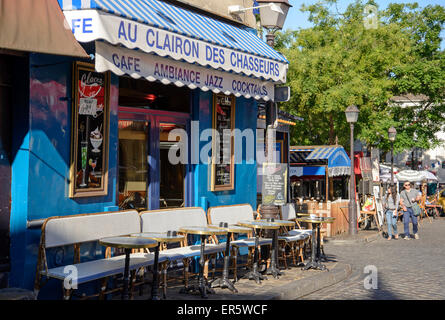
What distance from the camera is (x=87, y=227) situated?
21.4ft

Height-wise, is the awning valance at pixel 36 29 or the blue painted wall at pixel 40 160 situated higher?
the awning valance at pixel 36 29

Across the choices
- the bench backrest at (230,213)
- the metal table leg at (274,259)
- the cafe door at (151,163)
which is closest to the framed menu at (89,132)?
the cafe door at (151,163)

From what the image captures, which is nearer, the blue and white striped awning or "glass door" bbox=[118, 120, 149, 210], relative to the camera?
the blue and white striped awning

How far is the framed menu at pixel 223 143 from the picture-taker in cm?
923

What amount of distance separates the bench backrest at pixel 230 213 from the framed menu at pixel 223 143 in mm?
379

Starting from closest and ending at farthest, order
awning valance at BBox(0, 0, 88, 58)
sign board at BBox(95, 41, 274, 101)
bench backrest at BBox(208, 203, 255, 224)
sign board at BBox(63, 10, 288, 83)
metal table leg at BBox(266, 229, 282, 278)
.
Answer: awning valance at BBox(0, 0, 88, 58)
sign board at BBox(63, 10, 288, 83)
sign board at BBox(95, 41, 274, 101)
metal table leg at BBox(266, 229, 282, 278)
bench backrest at BBox(208, 203, 255, 224)

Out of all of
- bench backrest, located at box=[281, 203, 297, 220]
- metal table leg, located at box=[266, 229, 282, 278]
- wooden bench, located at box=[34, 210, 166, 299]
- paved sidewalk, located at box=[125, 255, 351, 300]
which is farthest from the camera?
bench backrest, located at box=[281, 203, 297, 220]

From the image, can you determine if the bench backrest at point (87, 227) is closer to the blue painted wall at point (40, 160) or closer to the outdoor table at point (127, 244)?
the blue painted wall at point (40, 160)

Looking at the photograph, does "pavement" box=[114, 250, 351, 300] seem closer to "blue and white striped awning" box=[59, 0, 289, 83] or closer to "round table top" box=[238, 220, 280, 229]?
"round table top" box=[238, 220, 280, 229]

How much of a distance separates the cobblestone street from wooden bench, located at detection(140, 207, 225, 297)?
160 cm

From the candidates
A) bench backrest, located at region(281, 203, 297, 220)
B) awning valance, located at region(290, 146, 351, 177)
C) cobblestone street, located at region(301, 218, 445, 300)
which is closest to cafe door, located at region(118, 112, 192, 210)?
bench backrest, located at region(281, 203, 297, 220)

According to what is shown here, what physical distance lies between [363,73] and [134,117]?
58.4 ft

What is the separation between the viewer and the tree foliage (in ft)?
76.9
